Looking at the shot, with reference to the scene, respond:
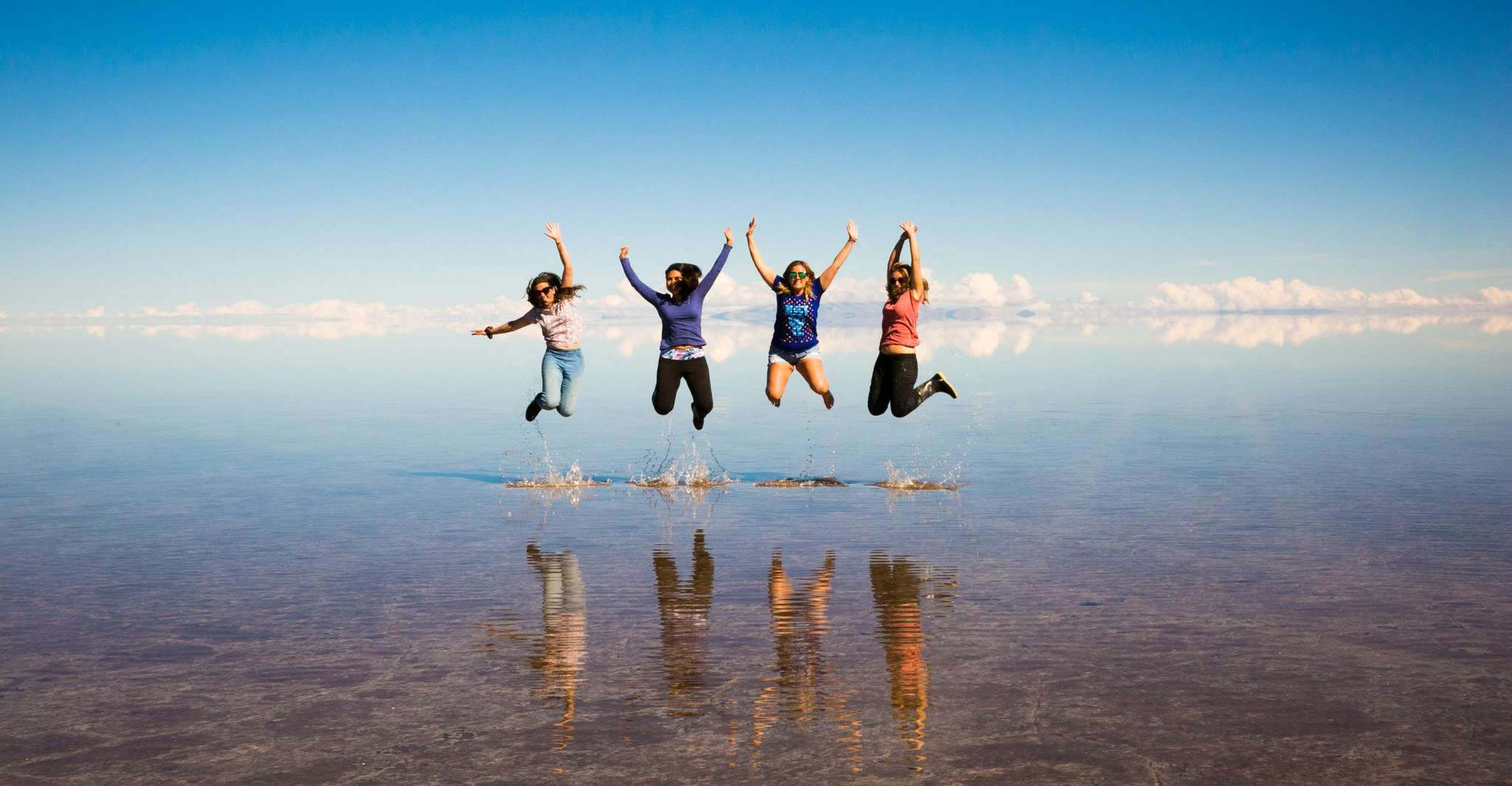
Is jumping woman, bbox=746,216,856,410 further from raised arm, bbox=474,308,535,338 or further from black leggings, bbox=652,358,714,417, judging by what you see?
raised arm, bbox=474,308,535,338

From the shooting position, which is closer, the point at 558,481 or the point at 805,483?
the point at 805,483

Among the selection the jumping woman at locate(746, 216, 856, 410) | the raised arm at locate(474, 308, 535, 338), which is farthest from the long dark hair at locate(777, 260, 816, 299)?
the raised arm at locate(474, 308, 535, 338)

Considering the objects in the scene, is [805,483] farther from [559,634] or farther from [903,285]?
[559,634]

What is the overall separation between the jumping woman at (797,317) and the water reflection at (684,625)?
12.7 ft

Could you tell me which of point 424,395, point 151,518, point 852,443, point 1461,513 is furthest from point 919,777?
point 424,395

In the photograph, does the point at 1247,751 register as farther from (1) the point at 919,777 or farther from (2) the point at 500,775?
(2) the point at 500,775

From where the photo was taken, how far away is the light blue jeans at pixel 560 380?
15.9 metres

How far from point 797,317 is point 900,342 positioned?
135 centimetres

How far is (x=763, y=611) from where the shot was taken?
910 centimetres

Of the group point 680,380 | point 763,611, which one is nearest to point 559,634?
point 763,611

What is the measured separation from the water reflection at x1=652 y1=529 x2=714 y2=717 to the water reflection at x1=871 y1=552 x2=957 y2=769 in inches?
46.3

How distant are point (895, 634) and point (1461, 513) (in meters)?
8.36

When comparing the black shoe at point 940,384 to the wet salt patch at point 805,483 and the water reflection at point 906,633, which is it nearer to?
the wet salt patch at point 805,483

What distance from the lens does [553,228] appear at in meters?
15.1
